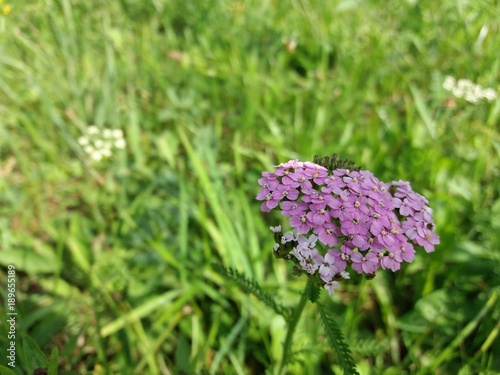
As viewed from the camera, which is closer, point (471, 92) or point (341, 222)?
point (341, 222)

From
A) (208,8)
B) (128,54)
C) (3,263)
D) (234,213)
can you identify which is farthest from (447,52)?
Answer: (3,263)

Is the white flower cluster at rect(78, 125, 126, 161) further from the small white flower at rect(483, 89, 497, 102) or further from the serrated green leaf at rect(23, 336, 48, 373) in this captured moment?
the small white flower at rect(483, 89, 497, 102)

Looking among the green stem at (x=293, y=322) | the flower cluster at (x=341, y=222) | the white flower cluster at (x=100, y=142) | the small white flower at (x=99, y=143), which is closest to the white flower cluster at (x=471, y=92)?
the flower cluster at (x=341, y=222)

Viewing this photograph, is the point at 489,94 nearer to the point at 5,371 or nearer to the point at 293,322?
the point at 293,322

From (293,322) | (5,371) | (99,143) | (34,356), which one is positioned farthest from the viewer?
(99,143)

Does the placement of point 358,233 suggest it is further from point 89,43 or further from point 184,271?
point 89,43

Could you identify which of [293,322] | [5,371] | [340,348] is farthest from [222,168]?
[5,371]
